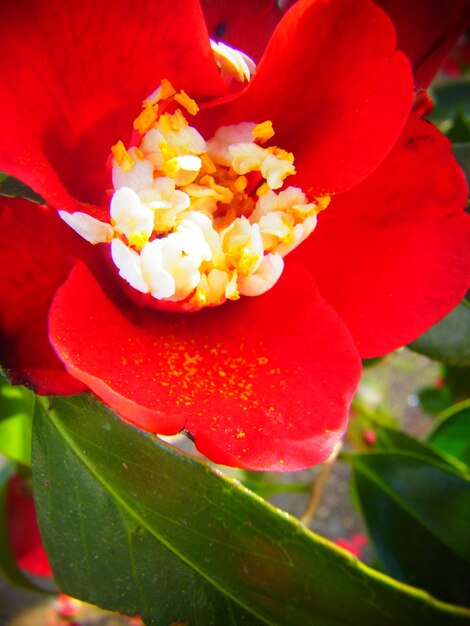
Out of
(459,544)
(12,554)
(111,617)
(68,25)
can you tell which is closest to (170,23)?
(68,25)

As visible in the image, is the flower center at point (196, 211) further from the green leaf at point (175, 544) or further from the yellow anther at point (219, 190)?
the green leaf at point (175, 544)

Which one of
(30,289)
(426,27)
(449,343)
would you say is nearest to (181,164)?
(30,289)

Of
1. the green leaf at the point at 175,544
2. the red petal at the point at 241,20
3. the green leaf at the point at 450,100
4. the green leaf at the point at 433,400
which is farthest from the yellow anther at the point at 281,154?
the green leaf at the point at 433,400

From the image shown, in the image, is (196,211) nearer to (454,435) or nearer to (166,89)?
(166,89)

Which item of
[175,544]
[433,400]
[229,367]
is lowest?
[433,400]

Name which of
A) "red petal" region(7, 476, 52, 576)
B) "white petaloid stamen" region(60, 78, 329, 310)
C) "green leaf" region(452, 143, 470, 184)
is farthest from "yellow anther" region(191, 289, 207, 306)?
"red petal" region(7, 476, 52, 576)

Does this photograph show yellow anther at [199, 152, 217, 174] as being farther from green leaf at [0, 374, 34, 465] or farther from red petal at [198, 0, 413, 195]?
green leaf at [0, 374, 34, 465]
